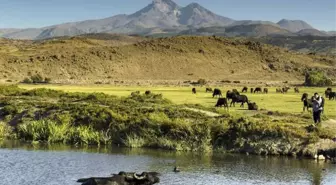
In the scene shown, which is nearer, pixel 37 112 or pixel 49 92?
pixel 37 112

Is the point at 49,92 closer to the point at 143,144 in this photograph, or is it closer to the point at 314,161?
the point at 143,144

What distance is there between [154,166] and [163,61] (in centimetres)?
11735

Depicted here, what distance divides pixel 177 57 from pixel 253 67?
1930 cm

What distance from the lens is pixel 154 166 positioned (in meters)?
28.1

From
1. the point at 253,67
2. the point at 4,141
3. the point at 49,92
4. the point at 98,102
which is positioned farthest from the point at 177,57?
the point at 4,141

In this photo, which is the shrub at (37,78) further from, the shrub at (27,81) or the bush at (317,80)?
the bush at (317,80)

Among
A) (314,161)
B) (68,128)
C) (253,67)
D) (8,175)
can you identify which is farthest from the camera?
(253,67)

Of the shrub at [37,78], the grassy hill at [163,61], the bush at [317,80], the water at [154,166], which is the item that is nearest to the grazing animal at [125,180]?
the water at [154,166]

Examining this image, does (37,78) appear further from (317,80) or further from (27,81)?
(317,80)

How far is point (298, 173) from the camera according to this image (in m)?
27.2

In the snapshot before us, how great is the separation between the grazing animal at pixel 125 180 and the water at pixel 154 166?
587 mm

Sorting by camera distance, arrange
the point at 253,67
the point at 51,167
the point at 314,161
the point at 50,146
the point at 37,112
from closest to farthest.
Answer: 1. the point at 51,167
2. the point at 314,161
3. the point at 50,146
4. the point at 37,112
5. the point at 253,67

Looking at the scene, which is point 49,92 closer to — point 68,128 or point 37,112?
point 37,112

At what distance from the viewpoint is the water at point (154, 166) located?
25.1m
